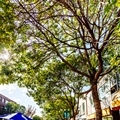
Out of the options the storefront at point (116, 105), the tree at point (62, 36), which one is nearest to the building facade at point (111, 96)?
the storefront at point (116, 105)

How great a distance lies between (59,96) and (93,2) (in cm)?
1648

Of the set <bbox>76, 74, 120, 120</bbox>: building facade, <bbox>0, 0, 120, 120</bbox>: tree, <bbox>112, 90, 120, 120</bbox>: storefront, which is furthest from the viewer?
<bbox>76, 74, 120, 120</bbox>: building facade

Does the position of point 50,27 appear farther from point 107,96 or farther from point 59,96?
point 59,96

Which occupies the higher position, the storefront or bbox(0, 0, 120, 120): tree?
bbox(0, 0, 120, 120): tree

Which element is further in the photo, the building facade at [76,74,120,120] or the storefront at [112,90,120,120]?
the building facade at [76,74,120,120]

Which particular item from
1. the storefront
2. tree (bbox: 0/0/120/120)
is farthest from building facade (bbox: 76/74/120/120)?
tree (bbox: 0/0/120/120)

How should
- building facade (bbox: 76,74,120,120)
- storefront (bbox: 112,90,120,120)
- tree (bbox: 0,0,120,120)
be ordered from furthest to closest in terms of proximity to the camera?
building facade (bbox: 76,74,120,120)
storefront (bbox: 112,90,120,120)
tree (bbox: 0,0,120,120)

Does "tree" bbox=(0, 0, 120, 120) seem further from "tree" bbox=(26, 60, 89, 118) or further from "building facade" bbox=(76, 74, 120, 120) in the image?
"building facade" bbox=(76, 74, 120, 120)

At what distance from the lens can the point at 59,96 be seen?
25.7m

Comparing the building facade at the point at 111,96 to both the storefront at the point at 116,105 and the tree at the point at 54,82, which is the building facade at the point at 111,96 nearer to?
the storefront at the point at 116,105

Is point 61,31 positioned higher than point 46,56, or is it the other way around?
point 61,31

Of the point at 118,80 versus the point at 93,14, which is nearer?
the point at 93,14

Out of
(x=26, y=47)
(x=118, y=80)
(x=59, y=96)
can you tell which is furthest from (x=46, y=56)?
(x=59, y=96)

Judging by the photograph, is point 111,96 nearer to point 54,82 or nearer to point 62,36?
point 54,82
